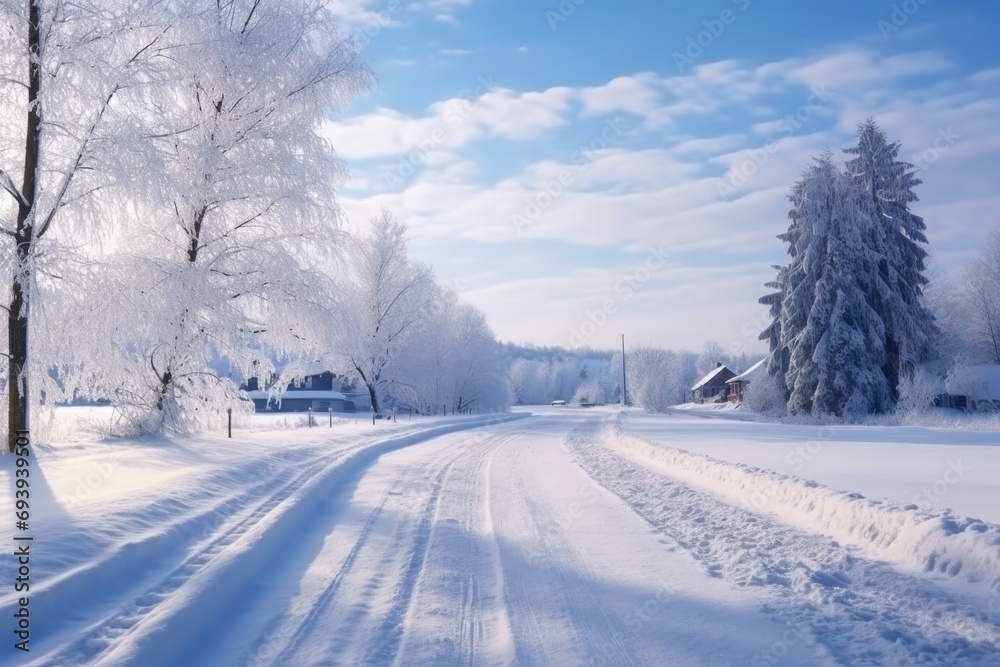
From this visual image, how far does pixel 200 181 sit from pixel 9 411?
6.65 metres

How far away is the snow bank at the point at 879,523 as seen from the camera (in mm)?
6398

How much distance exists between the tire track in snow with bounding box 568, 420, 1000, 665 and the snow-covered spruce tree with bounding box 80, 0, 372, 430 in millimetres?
12231

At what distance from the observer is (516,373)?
146750 millimetres

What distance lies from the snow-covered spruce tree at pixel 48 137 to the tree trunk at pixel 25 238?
0.02 meters

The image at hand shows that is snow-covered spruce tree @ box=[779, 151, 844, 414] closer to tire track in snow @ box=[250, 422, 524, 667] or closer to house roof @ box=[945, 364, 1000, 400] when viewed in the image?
house roof @ box=[945, 364, 1000, 400]

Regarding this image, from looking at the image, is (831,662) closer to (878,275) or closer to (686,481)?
(686,481)

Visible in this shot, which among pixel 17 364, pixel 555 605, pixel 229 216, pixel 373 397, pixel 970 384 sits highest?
pixel 229 216

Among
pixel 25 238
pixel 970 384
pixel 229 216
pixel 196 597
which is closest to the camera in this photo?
pixel 196 597

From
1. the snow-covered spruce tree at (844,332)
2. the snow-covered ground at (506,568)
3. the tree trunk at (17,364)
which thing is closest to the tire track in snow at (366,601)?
the snow-covered ground at (506,568)

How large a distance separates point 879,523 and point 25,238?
15.5m

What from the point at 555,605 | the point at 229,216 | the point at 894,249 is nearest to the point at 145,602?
the point at 555,605

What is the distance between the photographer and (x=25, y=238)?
44.9ft

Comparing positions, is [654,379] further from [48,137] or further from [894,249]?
[48,137]

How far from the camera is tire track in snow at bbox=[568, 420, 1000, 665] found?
483cm
